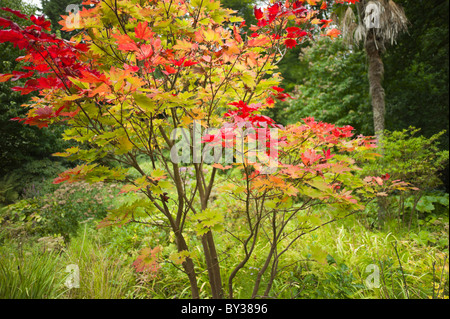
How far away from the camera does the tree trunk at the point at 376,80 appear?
5.62 m

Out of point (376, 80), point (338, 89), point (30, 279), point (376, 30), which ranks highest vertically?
point (376, 30)

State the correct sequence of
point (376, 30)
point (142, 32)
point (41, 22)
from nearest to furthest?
point (41, 22), point (142, 32), point (376, 30)

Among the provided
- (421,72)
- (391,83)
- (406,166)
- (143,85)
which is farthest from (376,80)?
(143,85)

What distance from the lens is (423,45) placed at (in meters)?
6.34

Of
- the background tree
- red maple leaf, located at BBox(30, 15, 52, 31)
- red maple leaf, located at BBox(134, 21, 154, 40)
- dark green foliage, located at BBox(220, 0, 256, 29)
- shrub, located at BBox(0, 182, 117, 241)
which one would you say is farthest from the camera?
dark green foliage, located at BBox(220, 0, 256, 29)

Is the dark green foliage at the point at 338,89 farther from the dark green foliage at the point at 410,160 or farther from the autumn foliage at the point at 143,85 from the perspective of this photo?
the autumn foliage at the point at 143,85

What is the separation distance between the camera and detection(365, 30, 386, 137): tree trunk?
5621mm

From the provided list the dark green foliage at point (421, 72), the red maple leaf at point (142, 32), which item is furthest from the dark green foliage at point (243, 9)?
the red maple leaf at point (142, 32)

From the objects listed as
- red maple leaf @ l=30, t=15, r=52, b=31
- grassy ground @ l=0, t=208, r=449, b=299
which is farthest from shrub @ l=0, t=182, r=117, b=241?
red maple leaf @ l=30, t=15, r=52, b=31

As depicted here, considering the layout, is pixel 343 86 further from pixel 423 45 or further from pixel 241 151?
pixel 241 151

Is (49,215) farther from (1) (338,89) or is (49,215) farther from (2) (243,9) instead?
(2) (243,9)

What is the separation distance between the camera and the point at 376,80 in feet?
18.9

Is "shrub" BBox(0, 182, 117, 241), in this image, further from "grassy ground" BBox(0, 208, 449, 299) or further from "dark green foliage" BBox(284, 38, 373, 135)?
"dark green foliage" BBox(284, 38, 373, 135)
